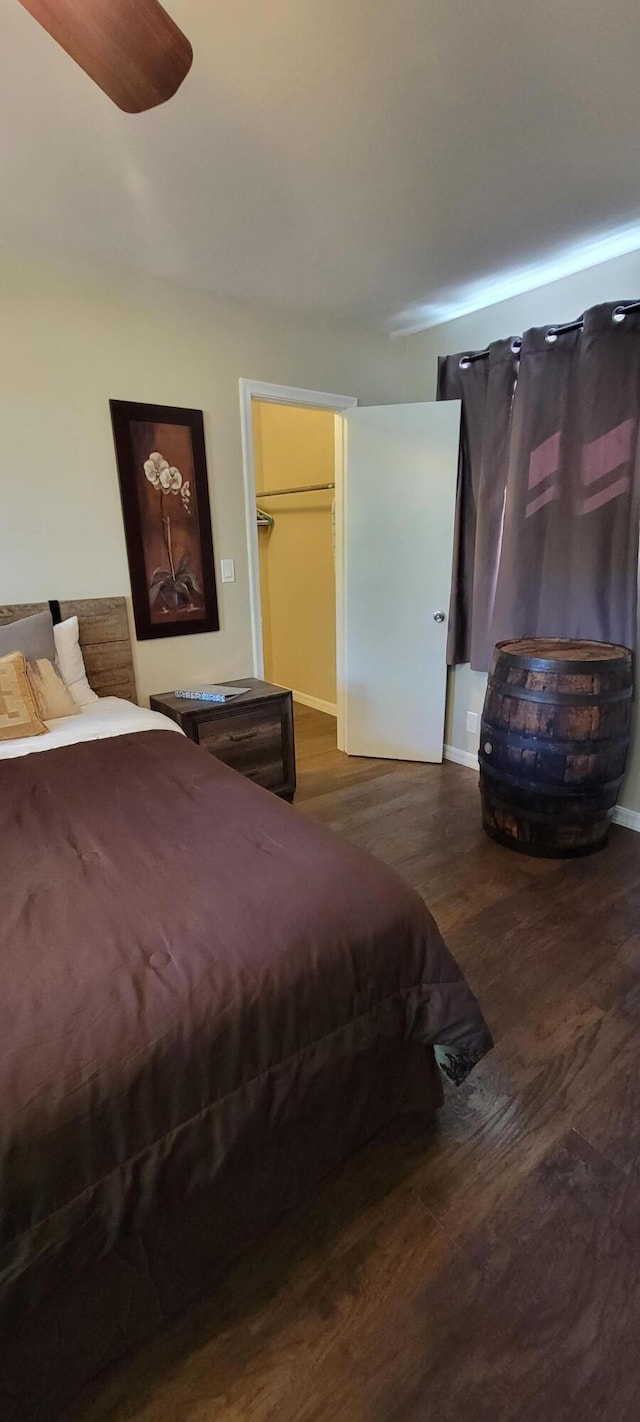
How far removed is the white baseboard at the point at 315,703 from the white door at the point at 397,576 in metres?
0.84

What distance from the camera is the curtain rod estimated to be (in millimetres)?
2250

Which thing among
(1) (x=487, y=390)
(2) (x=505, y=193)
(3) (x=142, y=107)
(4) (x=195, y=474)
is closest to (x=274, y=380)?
(4) (x=195, y=474)

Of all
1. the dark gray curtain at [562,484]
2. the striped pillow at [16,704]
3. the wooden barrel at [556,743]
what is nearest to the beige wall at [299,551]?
the dark gray curtain at [562,484]

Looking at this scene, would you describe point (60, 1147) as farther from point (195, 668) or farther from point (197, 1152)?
point (195, 668)

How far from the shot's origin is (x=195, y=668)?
9.86 feet

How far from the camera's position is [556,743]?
2266 millimetres

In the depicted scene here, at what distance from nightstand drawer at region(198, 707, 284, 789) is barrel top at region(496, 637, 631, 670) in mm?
1084

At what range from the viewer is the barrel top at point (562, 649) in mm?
2314

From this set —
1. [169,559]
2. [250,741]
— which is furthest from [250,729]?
[169,559]

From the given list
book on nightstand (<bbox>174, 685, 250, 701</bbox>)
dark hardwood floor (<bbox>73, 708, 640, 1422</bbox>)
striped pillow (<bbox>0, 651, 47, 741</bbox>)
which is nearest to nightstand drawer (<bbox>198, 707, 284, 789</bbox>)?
book on nightstand (<bbox>174, 685, 250, 701</bbox>)

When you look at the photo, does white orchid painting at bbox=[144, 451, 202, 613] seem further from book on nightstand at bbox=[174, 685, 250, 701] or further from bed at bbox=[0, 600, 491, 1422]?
bed at bbox=[0, 600, 491, 1422]

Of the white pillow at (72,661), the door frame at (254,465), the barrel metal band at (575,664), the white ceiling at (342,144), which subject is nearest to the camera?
the white ceiling at (342,144)

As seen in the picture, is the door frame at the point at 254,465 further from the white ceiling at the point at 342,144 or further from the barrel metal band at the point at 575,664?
the barrel metal band at the point at 575,664

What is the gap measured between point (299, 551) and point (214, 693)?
206 cm
